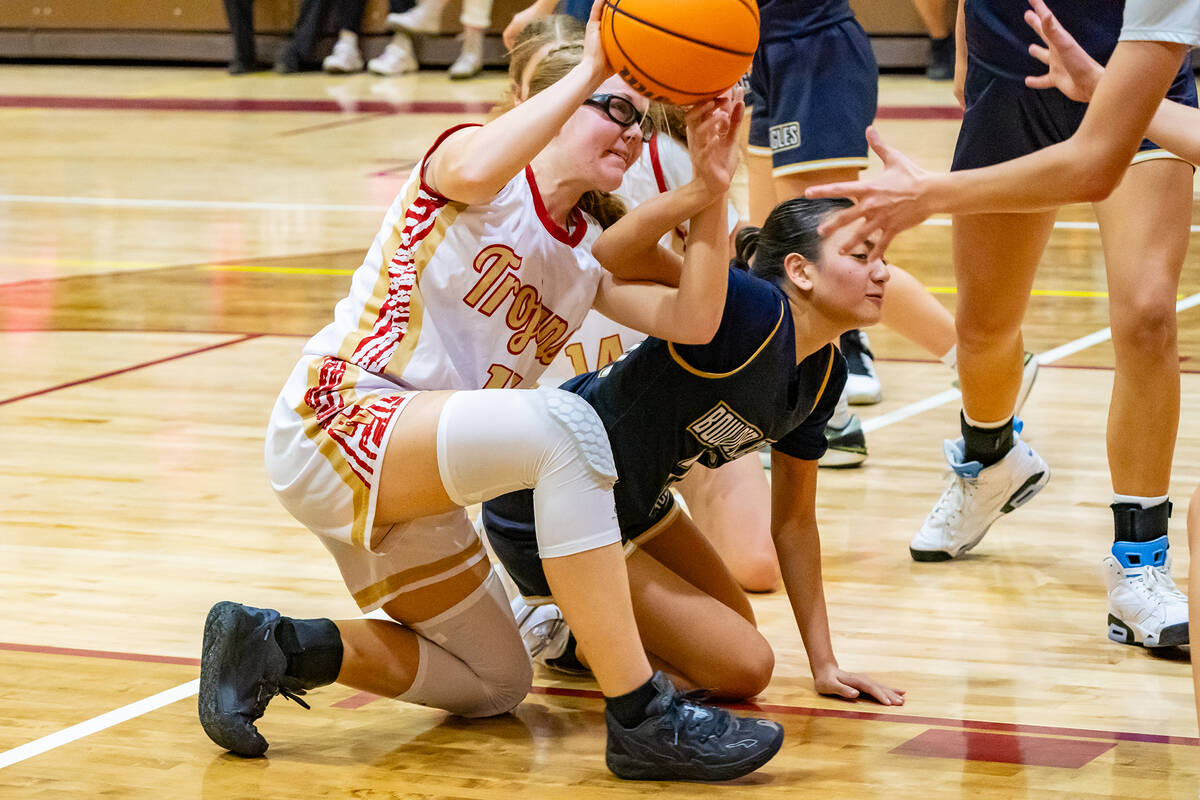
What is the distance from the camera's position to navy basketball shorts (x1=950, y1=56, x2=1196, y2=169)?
10.8 feet

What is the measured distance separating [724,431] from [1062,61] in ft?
2.68

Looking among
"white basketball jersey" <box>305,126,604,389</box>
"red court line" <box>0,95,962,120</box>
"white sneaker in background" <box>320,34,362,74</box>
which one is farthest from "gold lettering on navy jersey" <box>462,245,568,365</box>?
"white sneaker in background" <box>320,34,362,74</box>

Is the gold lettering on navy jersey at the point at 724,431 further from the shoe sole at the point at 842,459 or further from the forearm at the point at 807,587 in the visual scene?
the shoe sole at the point at 842,459

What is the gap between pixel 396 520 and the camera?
273cm

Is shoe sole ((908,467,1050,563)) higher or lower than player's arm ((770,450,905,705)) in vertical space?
lower

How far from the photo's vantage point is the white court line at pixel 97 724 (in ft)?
8.76

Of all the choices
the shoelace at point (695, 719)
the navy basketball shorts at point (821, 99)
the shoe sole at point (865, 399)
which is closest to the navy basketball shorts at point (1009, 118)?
the navy basketball shorts at point (821, 99)

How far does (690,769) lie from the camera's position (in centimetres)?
253

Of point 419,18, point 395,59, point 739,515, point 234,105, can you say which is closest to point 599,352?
point 739,515

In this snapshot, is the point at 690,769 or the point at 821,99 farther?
the point at 821,99

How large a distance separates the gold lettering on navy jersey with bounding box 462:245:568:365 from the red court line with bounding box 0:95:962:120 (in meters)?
8.71

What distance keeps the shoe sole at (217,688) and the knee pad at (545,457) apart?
1.40 feet

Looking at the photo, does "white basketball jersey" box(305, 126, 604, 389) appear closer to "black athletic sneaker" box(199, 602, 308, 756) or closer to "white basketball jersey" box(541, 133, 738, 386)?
"black athletic sneaker" box(199, 602, 308, 756)

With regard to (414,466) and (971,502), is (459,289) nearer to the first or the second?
(414,466)
